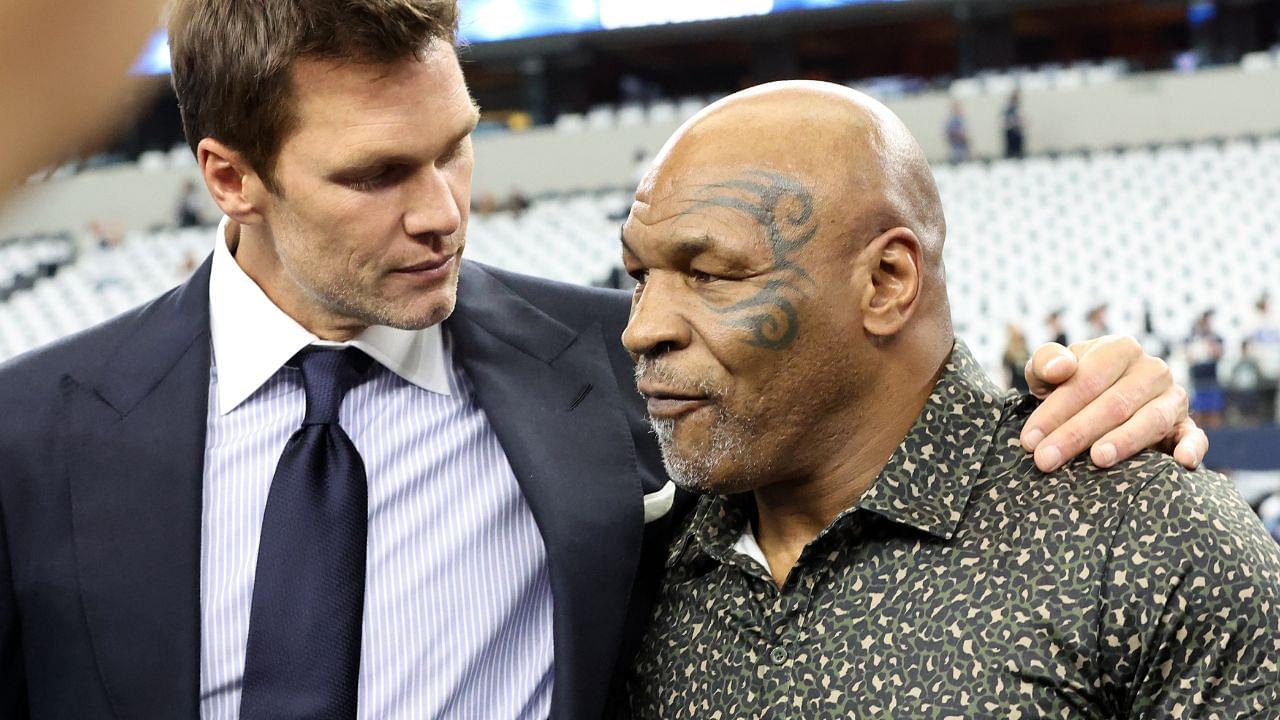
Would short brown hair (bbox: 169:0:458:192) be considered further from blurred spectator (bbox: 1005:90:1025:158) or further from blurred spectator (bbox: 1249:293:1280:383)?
blurred spectator (bbox: 1005:90:1025:158)

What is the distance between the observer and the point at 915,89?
50.7 feet

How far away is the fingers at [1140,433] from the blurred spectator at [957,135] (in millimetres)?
13422

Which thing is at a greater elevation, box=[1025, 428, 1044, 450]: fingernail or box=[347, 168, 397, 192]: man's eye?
box=[347, 168, 397, 192]: man's eye

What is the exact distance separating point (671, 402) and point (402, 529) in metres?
0.37

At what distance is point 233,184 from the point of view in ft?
5.77

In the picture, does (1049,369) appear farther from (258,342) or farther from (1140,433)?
(258,342)

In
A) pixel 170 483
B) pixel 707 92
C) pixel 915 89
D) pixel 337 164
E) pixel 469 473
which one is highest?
pixel 337 164

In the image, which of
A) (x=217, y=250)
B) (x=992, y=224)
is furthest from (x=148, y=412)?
(x=992, y=224)

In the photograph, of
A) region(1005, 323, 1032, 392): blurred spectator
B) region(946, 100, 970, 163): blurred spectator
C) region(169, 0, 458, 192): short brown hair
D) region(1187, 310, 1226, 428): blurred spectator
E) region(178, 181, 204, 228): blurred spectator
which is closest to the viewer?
region(169, 0, 458, 192): short brown hair

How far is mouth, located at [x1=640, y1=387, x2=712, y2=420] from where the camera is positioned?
1528 millimetres

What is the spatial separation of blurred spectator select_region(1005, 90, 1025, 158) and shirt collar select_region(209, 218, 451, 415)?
1342 centimetres

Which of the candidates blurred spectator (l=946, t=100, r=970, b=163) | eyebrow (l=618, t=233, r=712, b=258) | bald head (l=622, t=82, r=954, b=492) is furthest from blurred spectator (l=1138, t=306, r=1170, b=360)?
eyebrow (l=618, t=233, r=712, b=258)

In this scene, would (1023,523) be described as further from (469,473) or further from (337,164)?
(337,164)

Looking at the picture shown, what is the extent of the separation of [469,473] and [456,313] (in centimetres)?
27
